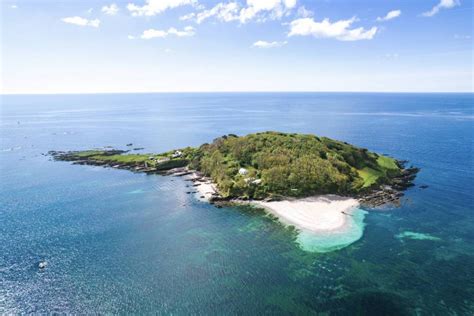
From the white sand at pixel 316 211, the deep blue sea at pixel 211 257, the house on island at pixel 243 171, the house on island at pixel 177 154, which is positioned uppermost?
the house on island at pixel 177 154

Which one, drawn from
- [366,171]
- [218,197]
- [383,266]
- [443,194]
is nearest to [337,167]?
[366,171]

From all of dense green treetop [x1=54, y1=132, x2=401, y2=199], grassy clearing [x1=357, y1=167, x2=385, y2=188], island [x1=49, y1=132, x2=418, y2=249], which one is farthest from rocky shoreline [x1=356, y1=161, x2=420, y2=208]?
grassy clearing [x1=357, y1=167, x2=385, y2=188]

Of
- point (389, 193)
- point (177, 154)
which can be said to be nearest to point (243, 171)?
point (389, 193)

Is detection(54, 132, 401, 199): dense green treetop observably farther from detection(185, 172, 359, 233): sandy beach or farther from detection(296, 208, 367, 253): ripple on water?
detection(296, 208, 367, 253): ripple on water

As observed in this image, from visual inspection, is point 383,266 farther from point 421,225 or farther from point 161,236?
point 161,236

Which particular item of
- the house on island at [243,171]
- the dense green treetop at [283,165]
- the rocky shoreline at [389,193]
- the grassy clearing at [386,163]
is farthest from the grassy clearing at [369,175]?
the house on island at [243,171]

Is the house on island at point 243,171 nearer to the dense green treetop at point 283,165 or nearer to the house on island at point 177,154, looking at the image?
the dense green treetop at point 283,165
